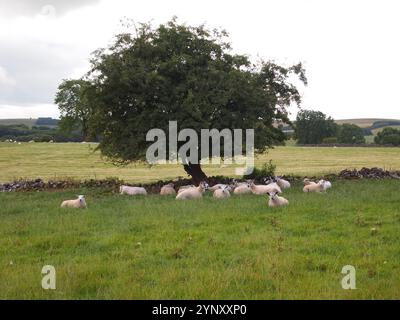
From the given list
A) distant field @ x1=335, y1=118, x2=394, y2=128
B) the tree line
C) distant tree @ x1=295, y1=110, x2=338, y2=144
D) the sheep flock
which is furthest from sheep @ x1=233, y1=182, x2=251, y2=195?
distant field @ x1=335, y1=118, x2=394, y2=128

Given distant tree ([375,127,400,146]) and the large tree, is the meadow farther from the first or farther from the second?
distant tree ([375,127,400,146])

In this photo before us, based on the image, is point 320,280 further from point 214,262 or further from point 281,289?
point 214,262

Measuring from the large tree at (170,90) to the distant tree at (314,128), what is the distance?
9531 cm

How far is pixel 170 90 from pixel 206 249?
15.5m

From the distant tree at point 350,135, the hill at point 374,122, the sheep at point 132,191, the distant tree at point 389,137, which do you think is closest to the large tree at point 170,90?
the sheep at point 132,191

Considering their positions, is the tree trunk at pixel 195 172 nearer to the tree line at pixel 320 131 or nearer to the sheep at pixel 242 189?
the sheep at pixel 242 189

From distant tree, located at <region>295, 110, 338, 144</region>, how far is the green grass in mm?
104356

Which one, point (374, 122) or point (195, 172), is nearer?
Result: point (195, 172)

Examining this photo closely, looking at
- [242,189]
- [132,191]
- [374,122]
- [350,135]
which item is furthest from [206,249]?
[374,122]

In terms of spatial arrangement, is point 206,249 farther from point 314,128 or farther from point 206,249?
point 314,128

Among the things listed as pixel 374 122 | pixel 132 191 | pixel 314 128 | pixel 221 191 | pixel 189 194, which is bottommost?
pixel 132 191

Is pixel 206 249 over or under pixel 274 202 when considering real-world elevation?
under

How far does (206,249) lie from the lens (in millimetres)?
10750

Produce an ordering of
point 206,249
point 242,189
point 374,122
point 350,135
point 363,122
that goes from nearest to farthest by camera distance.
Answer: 1. point 206,249
2. point 242,189
3. point 350,135
4. point 374,122
5. point 363,122
